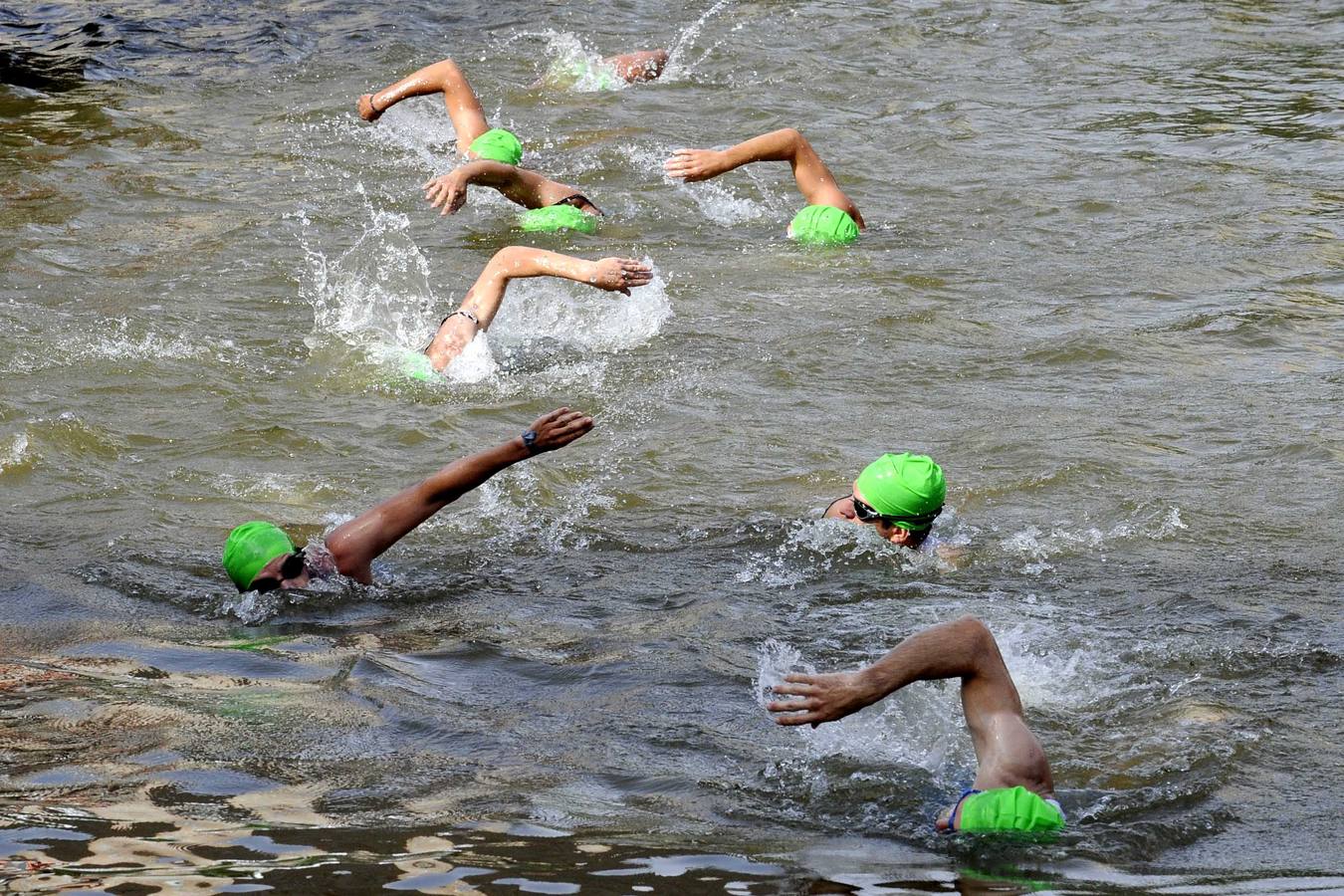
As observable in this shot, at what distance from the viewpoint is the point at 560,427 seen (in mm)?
6062

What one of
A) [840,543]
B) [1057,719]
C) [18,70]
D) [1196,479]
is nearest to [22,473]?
[840,543]

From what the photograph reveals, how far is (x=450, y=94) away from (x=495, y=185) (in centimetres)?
173

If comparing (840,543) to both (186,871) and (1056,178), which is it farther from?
(1056,178)

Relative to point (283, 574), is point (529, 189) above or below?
above

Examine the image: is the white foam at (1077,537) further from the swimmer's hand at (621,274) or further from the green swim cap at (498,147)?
the green swim cap at (498,147)

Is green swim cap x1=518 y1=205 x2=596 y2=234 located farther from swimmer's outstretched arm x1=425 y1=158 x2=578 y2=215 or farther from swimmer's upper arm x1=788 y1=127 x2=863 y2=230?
swimmer's upper arm x1=788 y1=127 x2=863 y2=230

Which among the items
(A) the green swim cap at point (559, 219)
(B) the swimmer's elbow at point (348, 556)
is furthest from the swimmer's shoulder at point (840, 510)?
(A) the green swim cap at point (559, 219)

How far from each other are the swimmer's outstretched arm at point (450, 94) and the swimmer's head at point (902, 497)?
20.0ft

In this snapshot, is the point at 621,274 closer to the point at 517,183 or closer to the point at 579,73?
the point at 517,183

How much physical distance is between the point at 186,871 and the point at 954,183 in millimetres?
10192

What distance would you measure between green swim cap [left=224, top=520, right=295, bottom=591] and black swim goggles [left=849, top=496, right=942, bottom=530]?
2535 millimetres

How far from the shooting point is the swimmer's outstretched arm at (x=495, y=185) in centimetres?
955

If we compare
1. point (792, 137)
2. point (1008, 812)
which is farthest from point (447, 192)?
point (1008, 812)

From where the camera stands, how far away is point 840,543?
733cm
